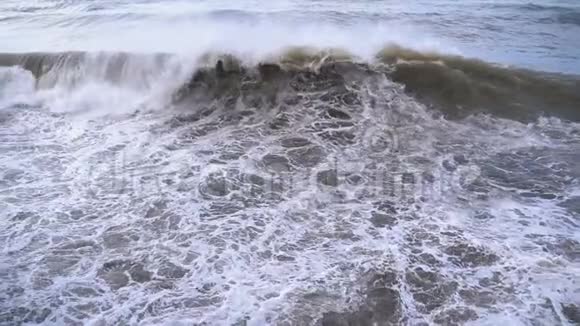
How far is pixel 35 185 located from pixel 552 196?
6.84 metres

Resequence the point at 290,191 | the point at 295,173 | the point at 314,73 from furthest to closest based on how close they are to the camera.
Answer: the point at 314,73
the point at 295,173
the point at 290,191

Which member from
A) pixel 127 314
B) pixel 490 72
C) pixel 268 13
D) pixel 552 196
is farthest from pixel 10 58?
pixel 552 196

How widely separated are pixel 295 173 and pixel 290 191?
1.56ft

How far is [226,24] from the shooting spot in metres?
12.4

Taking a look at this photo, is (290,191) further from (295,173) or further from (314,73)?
(314,73)

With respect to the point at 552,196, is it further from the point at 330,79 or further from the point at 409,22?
the point at 409,22

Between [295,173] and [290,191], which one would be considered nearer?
[290,191]

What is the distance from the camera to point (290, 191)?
6363 millimetres
